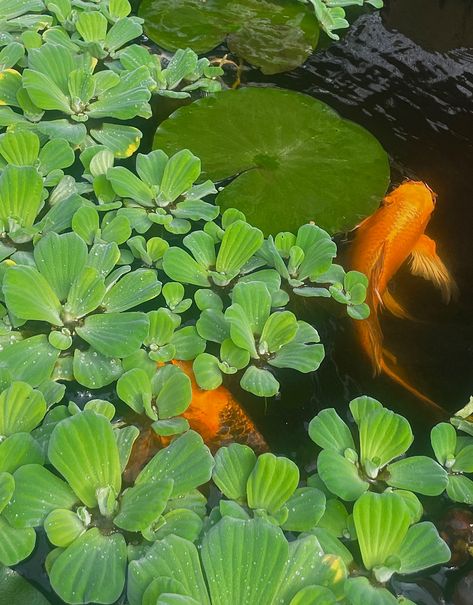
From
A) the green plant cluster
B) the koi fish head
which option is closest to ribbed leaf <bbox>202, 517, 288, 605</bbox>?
the green plant cluster

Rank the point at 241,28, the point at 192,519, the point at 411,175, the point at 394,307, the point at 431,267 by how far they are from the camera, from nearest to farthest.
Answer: the point at 192,519 → the point at 394,307 → the point at 431,267 → the point at 411,175 → the point at 241,28

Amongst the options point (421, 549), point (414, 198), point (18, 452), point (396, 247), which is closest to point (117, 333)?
point (18, 452)

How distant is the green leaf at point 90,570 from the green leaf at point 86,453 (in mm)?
66

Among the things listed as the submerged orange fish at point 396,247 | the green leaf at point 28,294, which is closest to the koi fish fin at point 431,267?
the submerged orange fish at point 396,247

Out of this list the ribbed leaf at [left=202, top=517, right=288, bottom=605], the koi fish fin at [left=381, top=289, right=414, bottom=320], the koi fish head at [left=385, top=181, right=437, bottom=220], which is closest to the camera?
the ribbed leaf at [left=202, top=517, right=288, bottom=605]

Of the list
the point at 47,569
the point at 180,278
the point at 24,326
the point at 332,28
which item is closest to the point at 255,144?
the point at 180,278

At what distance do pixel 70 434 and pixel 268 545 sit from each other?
0.34m

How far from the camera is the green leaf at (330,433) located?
1056 millimetres

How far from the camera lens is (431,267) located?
1.70 m

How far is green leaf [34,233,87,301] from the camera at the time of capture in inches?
45.7

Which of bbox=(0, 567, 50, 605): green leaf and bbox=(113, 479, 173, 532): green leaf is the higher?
bbox=(113, 479, 173, 532): green leaf

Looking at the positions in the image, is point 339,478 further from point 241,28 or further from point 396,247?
point 241,28

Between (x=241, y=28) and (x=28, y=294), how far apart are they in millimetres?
1436

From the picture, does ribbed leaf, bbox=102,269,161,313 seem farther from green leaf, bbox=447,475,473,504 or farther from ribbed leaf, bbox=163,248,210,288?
green leaf, bbox=447,475,473,504
